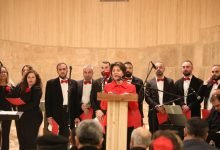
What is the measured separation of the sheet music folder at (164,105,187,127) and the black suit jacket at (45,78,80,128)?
1919mm

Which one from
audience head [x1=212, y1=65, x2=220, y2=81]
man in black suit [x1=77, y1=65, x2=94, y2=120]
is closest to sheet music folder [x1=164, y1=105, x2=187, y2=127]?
audience head [x1=212, y1=65, x2=220, y2=81]

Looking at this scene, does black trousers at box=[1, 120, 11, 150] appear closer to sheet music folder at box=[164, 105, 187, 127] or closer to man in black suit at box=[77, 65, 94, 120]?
man in black suit at box=[77, 65, 94, 120]

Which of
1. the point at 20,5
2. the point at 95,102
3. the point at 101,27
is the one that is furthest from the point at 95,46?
the point at 95,102

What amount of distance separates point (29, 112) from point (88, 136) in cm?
398

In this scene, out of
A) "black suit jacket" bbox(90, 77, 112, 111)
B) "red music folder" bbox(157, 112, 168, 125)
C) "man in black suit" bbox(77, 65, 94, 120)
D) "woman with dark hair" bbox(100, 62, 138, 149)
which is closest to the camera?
"woman with dark hair" bbox(100, 62, 138, 149)

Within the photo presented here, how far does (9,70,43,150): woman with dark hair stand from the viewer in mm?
7311

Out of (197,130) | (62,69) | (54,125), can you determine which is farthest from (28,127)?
(197,130)

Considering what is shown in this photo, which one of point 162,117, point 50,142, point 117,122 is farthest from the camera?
point 162,117

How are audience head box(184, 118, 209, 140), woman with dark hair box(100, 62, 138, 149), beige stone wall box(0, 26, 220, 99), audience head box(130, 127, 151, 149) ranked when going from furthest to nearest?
beige stone wall box(0, 26, 220, 99)
woman with dark hair box(100, 62, 138, 149)
audience head box(184, 118, 209, 140)
audience head box(130, 127, 151, 149)

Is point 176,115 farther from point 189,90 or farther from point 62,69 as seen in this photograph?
point 62,69

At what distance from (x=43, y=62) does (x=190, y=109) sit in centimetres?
716

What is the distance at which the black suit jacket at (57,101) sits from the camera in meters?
7.64

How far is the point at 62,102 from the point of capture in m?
7.67

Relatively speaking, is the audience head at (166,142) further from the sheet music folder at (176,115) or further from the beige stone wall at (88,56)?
the beige stone wall at (88,56)
